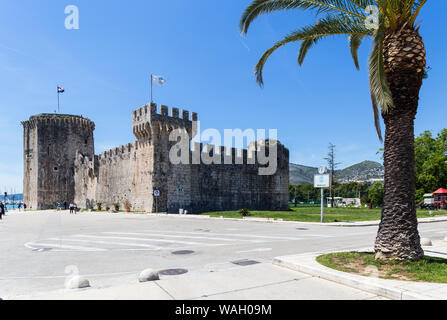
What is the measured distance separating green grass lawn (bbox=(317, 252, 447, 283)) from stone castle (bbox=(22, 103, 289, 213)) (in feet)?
83.6

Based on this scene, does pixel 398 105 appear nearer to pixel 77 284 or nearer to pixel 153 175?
pixel 77 284

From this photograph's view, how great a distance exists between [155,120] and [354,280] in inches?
1134

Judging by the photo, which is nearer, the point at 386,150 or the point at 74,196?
the point at 386,150

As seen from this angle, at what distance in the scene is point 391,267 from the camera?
6.83 meters

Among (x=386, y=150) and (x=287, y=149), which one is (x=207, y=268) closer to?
(x=386, y=150)

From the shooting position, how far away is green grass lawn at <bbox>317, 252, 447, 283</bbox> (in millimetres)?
6114

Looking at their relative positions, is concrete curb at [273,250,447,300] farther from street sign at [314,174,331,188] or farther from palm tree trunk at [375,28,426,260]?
street sign at [314,174,331,188]

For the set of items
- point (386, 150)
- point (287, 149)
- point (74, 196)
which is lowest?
point (74, 196)

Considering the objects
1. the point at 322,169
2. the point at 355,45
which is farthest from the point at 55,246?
the point at 322,169

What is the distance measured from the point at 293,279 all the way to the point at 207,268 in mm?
2315

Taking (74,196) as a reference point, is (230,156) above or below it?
above

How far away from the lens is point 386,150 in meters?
7.86

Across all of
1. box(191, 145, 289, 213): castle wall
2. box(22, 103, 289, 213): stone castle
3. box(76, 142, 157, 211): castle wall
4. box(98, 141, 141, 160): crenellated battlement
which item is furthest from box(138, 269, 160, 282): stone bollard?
box(98, 141, 141, 160): crenellated battlement

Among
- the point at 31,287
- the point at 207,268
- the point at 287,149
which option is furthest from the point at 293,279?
the point at 287,149
